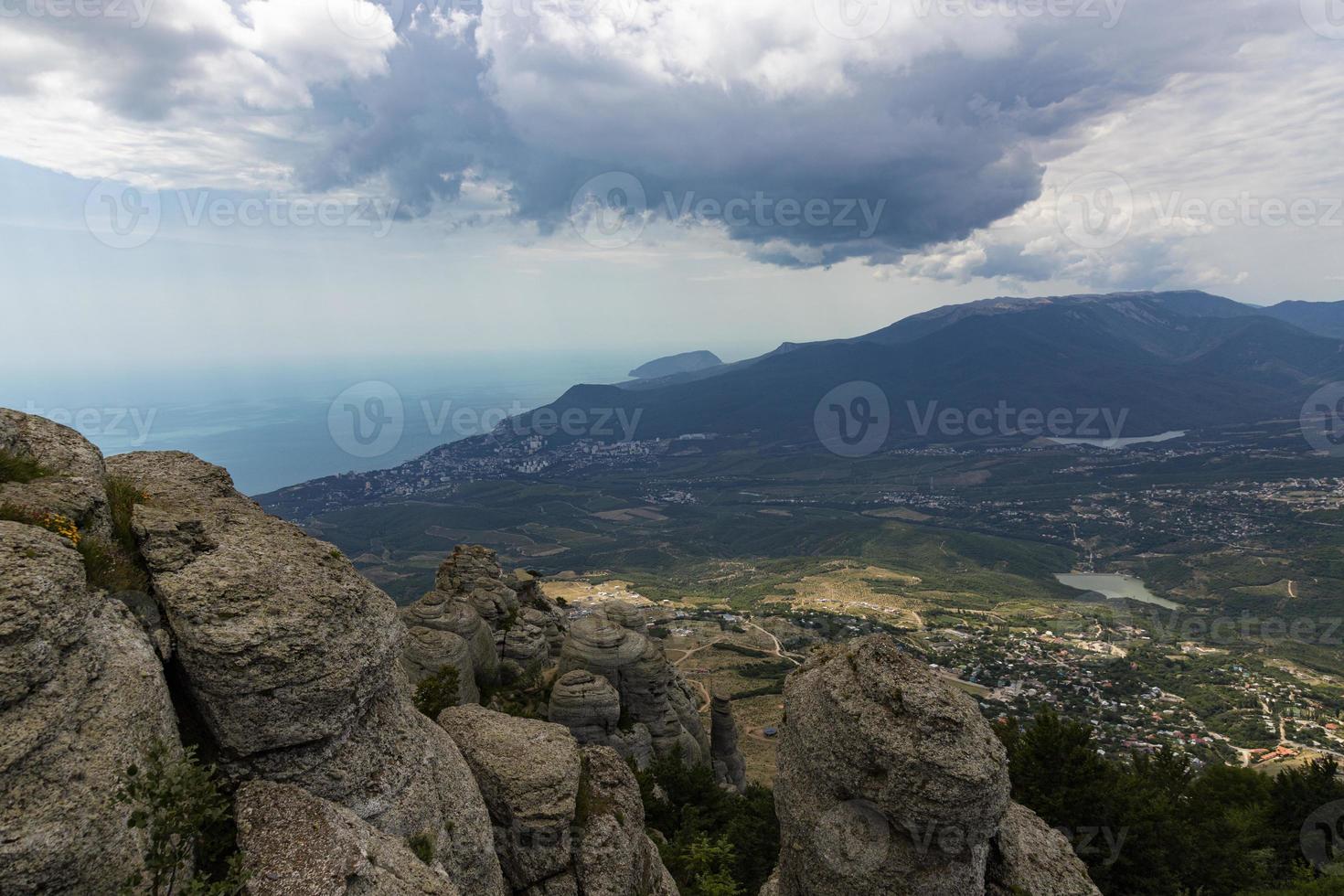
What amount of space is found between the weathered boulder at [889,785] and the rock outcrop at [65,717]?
16623 millimetres

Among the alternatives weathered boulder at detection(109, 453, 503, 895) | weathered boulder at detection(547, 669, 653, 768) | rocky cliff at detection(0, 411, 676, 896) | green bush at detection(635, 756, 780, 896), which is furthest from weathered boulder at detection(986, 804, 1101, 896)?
weathered boulder at detection(547, 669, 653, 768)

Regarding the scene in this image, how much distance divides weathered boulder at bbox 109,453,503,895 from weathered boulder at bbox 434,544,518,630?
35414mm

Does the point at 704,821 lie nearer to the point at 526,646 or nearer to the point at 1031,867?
the point at 526,646

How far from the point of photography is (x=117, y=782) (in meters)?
10.6

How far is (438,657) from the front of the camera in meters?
37.1

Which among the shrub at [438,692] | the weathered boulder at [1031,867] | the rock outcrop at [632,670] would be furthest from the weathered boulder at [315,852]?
the rock outcrop at [632,670]

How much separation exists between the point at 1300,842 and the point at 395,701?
1686 inches

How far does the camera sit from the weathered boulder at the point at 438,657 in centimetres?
3616

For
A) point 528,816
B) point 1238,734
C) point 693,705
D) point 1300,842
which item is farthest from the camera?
point 1238,734

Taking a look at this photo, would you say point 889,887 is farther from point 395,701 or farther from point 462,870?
point 395,701

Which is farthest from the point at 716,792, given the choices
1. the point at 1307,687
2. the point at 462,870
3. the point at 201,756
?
the point at 1307,687

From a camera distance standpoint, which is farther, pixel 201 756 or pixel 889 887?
pixel 889 887

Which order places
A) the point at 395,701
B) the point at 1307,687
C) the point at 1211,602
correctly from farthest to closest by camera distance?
the point at 1211,602 < the point at 1307,687 < the point at 395,701

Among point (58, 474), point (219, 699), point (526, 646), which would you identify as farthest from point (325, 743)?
point (526, 646)
